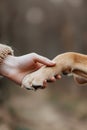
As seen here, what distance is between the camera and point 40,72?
119 inches

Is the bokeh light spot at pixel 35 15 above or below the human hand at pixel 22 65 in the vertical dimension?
below

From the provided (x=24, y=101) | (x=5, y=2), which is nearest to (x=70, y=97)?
(x=24, y=101)

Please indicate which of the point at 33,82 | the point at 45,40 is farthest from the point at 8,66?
the point at 45,40

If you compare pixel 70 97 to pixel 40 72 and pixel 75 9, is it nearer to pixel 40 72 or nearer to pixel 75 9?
pixel 75 9

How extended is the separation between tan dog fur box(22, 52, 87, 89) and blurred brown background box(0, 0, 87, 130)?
3.75 m

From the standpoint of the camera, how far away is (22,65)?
10.2 ft

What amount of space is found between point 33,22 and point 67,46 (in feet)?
2.03

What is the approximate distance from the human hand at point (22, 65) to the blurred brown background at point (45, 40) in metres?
3.72

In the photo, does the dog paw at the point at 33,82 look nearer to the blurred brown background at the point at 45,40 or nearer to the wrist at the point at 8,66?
the wrist at the point at 8,66

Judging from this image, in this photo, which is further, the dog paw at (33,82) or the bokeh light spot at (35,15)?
the bokeh light spot at (35,15)

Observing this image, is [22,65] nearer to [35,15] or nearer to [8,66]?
[8,66]

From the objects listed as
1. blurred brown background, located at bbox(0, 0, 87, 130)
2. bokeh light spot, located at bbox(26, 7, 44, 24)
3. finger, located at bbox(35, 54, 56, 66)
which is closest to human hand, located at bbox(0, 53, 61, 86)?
finger, located at bbox(35, 54, 56, 66)

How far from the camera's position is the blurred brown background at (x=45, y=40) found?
7.13 meters

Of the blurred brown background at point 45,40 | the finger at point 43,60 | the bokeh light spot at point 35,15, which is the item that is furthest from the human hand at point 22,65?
the bokeh light spot at point 35,15
